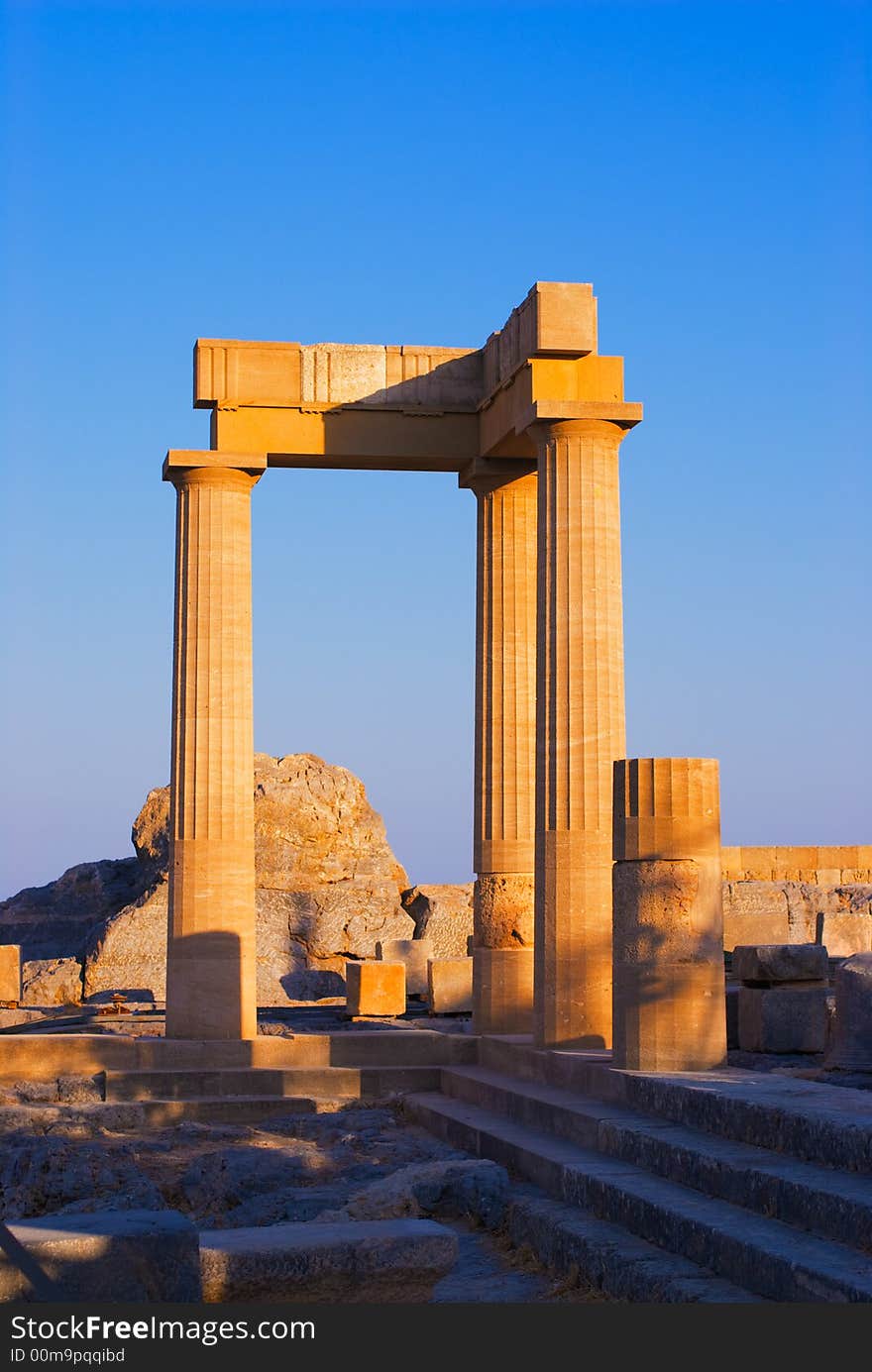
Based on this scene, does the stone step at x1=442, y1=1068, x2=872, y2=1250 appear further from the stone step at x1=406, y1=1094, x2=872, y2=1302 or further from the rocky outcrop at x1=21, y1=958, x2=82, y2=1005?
the rocky outcrop at x1=21, y1=958, x2=82, y2=1005

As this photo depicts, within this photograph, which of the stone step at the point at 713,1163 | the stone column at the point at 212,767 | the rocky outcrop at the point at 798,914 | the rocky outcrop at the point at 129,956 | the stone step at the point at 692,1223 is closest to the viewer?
the stone step at the point at 692,1223

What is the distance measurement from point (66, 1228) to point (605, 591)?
9374 mm

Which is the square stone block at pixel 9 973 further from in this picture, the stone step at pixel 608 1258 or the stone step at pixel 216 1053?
the stone step at pixel 608 1258

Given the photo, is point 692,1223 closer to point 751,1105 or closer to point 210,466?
point 751,1105

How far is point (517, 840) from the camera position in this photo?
18.3 metres

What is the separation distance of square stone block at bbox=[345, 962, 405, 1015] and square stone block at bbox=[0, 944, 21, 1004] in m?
6.03

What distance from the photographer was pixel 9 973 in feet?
83.8

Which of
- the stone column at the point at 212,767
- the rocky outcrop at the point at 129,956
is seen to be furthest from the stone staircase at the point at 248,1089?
the rocky outcrop at the point at 129,956

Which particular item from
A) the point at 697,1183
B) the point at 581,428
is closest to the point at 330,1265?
the point at 697,1183

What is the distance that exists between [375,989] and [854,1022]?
887 centimetres

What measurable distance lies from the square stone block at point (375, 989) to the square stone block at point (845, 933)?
6821mm

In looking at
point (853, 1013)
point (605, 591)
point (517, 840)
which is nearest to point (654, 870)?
point (853, 1013)

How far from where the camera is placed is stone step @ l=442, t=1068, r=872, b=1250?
28.7ft

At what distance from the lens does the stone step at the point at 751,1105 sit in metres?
9.64
